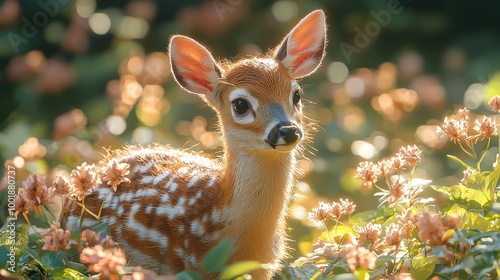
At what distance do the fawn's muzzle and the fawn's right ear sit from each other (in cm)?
43

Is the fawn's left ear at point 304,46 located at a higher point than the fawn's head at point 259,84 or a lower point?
higher

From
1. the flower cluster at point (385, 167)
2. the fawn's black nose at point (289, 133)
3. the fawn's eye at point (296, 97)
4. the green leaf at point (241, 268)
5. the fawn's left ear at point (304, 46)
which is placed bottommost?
the green leaf at point (241, 268)

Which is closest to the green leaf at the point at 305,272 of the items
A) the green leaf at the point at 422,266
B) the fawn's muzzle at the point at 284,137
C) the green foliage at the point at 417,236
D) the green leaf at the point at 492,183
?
the green foliage at the point at 417,236

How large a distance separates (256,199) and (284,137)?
283mm

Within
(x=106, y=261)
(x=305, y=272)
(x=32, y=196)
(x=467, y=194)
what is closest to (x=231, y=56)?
(x=467, y=194)

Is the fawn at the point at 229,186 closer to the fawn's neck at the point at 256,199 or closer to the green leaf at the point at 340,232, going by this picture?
the fawn's neck at the point at 256,199

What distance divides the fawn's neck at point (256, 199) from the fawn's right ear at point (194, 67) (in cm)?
30

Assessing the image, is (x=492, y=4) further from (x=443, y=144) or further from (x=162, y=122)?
(x=162, y=122)

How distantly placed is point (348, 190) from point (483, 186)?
1.95 meters

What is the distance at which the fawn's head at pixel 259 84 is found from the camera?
3.05 metres

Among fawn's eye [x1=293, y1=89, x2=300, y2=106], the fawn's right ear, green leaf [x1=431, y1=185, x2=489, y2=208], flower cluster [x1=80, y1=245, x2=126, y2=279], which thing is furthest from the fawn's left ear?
flower cluster [x1=80, y1=245, x2=126, y2=279]

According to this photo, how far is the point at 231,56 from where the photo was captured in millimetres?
5977

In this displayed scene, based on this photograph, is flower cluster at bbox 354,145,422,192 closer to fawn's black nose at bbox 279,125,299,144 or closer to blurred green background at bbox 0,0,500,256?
fawn's black nose at bbox 279,125,299,144

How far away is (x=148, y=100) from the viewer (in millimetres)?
5398
